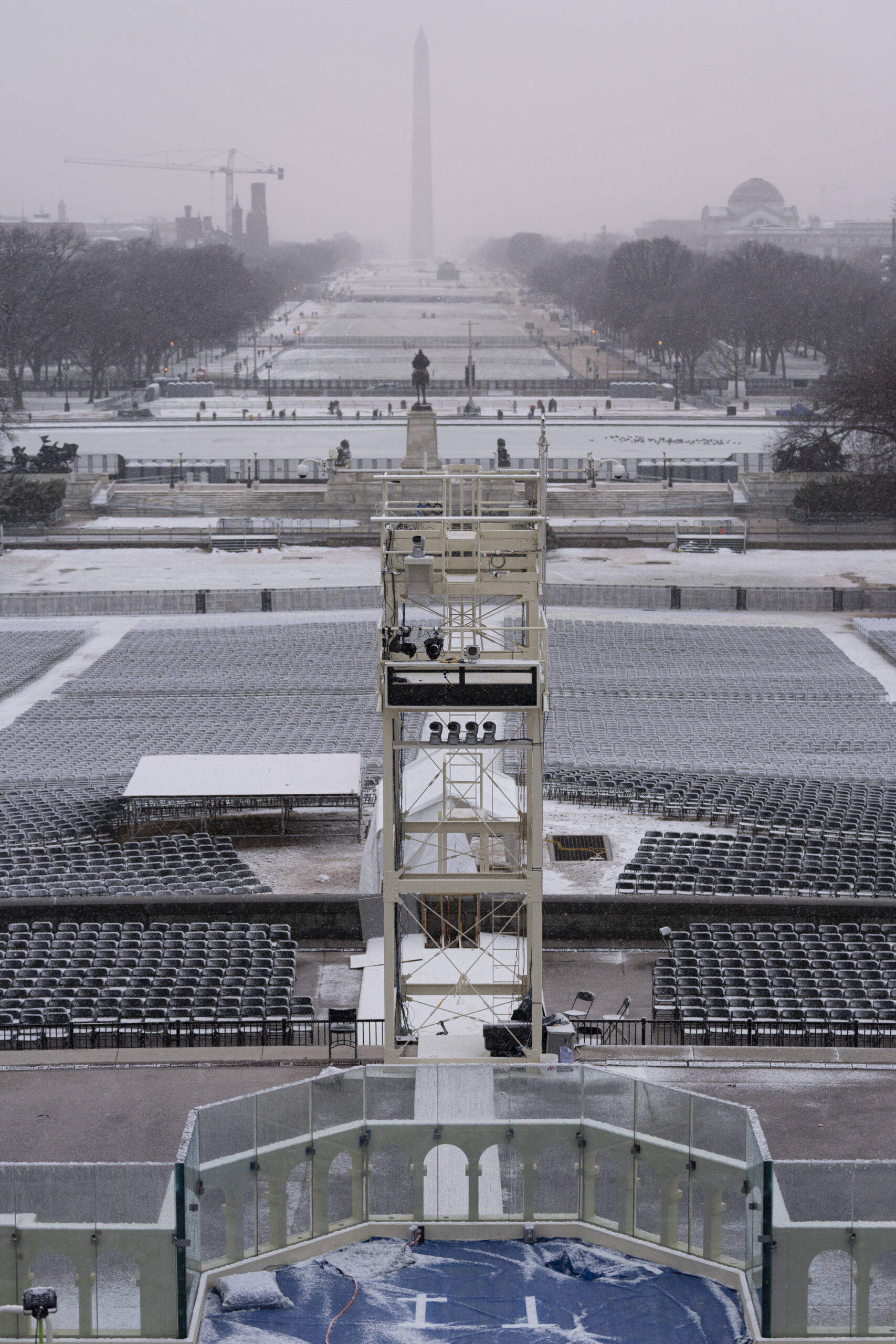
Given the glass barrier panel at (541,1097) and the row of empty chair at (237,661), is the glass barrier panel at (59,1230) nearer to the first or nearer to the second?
the glass barrier panel at (541,1097)

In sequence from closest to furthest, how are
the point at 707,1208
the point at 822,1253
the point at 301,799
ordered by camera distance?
the point at 822,1253, the point at 707,1208, the point at 301,799

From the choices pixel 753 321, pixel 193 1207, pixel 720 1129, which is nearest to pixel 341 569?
pixel 720 1129

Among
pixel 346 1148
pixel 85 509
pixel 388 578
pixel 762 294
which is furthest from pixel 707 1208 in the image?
pixel 762 294

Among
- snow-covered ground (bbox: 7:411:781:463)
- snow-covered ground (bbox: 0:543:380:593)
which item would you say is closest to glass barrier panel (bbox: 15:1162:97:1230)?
snow-covered ground (bbox: 0:543:380:593)

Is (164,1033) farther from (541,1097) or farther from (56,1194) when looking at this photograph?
(56,1194)

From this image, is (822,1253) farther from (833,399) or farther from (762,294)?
(762,294)

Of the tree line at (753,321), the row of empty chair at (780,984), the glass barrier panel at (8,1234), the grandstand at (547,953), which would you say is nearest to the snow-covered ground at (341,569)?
the grandstand at (547,953)

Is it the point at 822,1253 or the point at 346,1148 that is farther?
the point at 346,1148

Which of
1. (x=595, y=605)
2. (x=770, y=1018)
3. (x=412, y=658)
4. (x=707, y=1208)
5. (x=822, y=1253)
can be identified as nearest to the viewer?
(x=822, y=1253)
